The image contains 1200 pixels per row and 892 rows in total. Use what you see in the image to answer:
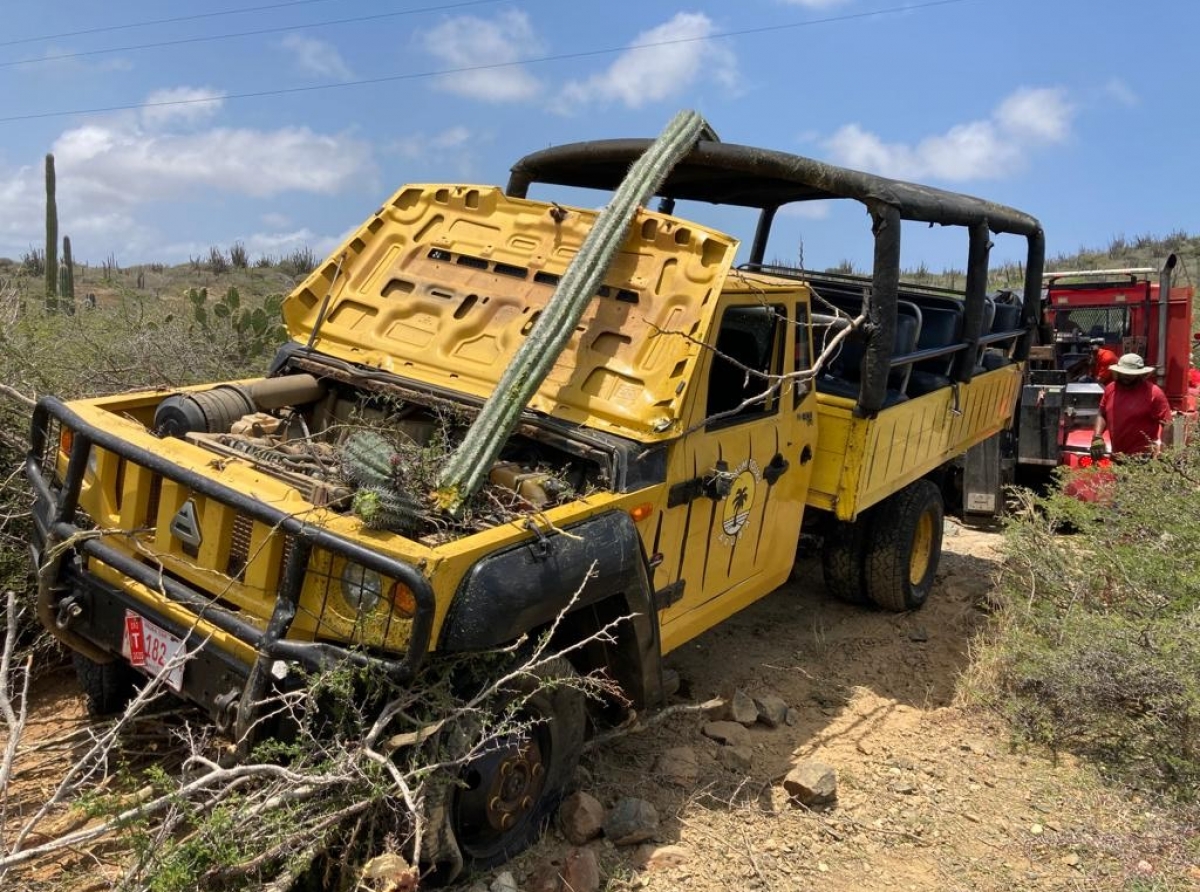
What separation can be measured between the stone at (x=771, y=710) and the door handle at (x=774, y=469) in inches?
44.0

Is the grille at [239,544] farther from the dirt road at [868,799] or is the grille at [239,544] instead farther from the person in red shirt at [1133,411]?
the person in red shirt at [1133,411]

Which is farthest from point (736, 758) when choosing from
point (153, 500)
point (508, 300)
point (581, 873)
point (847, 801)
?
point (153, 500)

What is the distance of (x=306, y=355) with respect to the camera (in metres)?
4.97

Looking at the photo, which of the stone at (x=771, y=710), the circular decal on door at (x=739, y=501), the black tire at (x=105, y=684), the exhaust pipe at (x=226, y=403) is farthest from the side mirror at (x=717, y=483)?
the black tire at (x=105, y=684)

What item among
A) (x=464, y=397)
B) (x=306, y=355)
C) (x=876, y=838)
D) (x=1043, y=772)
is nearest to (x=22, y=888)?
(x=464, y=397)

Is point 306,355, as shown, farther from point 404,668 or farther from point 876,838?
point 876,838

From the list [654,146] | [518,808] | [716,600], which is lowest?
[518,808]

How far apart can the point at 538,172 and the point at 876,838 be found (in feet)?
15.4

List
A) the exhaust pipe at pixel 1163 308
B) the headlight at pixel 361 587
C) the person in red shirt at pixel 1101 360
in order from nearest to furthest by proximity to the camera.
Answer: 1. the headlight at pixel 361 587
2. the exhaust pipe at pixel 1163 308
3. the person in red shirt at pixel 1101 360

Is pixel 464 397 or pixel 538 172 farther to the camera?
pixel 538 172

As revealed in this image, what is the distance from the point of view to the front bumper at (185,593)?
301 centimetres

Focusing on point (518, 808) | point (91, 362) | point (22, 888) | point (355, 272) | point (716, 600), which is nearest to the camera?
point (22, 888)

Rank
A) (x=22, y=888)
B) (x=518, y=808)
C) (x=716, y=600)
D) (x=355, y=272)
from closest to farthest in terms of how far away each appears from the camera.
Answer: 1. (x=22, y=888)
2. (x=518, y=808)
3. (x=716, y=600)
4. (x=355, y=272)

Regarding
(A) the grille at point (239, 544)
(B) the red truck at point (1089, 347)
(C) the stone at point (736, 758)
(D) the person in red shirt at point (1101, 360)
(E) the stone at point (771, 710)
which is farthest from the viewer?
(D) the person in red shirt at point (1101, 360)
